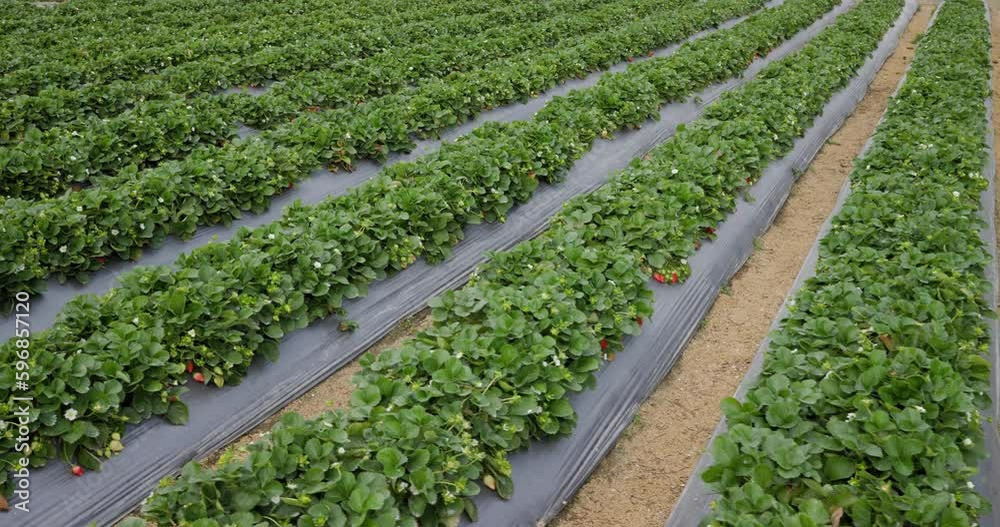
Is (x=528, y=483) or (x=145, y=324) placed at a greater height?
(x=145, y=324)

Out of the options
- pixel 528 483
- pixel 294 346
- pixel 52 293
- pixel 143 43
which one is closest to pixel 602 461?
pixel 528 483

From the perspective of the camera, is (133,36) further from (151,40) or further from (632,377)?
(632,377)

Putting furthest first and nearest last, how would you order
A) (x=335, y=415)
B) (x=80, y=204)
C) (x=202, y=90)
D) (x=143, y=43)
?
1. (x=143, y=43)
2. (x=202, y=90)
3. (x=80, y=204)
4. (x=335, y=415)

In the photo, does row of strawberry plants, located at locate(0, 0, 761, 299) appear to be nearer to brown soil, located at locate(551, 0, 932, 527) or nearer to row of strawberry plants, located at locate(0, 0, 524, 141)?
row of strawberry plants, located at locate(0, 0, 524, 141)

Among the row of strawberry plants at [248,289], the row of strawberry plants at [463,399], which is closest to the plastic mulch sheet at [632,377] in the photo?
the row of strawberry plants at [463,399]

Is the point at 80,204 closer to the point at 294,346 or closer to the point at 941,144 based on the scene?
the point at 294,346

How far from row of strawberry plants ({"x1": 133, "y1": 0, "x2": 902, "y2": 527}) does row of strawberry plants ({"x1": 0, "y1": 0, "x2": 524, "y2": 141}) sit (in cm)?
601

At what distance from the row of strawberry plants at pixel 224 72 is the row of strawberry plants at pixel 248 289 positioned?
4280 mm

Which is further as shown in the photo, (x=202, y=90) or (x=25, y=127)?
(x=202, y=90)

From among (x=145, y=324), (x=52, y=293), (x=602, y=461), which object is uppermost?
(x=145, y=324)

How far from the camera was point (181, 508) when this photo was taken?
9.64ft

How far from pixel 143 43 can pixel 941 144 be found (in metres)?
12.0

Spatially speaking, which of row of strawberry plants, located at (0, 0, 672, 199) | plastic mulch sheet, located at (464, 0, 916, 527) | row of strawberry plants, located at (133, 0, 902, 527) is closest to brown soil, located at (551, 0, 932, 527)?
plastic mulch sheet, located at (464, 0, 916, 527)

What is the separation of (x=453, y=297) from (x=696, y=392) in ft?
6.37
